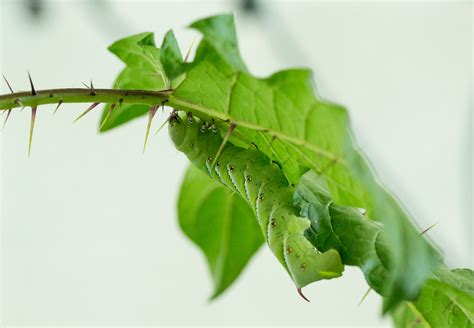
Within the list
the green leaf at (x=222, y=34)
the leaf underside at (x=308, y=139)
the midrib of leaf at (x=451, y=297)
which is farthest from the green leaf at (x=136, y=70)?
the midrib of leaf at (x=451, y=297)

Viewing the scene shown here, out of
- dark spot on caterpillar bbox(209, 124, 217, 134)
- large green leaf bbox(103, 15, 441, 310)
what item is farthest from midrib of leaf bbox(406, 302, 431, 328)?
dark spot on caterpillar bbox(209, 124, 217, 134)

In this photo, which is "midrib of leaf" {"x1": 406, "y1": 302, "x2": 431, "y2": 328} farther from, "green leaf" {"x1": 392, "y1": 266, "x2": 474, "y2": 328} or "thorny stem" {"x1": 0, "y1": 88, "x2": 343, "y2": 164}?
"thorny stem" {"x1": 0, "y1": 88, "x2": 343, "y2": 164}

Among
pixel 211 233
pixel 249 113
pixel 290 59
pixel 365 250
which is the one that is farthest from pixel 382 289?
pixel 290 59

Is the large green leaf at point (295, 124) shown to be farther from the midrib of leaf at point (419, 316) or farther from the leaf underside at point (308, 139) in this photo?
the midrib of leaf at point (419, 316)

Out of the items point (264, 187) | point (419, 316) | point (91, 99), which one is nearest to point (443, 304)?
point (419, 316)

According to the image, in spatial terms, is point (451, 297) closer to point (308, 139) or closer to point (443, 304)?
point (443, 304)

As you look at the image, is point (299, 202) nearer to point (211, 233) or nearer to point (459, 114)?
point (211, 233)
